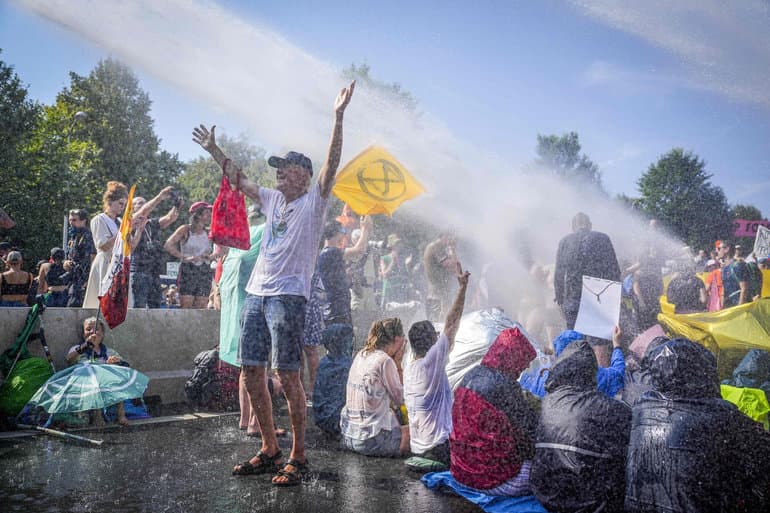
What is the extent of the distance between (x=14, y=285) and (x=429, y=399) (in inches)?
268

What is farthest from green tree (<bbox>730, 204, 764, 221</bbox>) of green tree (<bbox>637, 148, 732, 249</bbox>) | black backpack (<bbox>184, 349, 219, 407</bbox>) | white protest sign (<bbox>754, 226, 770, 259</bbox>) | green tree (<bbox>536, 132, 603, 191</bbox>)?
black backpack (<bbox>184, 349, 219, 407</bbox>)

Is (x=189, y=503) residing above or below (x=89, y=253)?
below

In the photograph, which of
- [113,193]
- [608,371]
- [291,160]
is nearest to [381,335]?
[291,160]

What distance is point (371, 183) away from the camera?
834 centimetres

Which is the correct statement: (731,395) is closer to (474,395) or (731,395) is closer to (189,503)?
(474,395)

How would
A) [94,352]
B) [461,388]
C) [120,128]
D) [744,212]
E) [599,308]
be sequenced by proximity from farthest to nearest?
[744,212]
[120,128]
[94,352]
[599,308]
[461,388]

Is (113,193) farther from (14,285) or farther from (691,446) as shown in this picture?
(691,446)

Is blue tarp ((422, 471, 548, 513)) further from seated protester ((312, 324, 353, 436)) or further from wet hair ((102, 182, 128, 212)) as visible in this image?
wet hair ((102, 182, 128, 212))

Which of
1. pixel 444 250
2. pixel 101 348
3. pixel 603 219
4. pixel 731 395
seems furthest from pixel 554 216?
pixel 101 348

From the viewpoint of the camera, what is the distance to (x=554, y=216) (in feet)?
42.0

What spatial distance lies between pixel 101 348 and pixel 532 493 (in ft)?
15.4

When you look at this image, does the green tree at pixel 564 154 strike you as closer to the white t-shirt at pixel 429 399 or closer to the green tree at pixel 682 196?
the green tree at pixel 682 196

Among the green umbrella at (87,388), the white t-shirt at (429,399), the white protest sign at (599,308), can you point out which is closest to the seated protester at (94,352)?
the green umbrella at (87,388)

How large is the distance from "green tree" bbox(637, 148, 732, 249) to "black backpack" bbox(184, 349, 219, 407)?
4831 cm
